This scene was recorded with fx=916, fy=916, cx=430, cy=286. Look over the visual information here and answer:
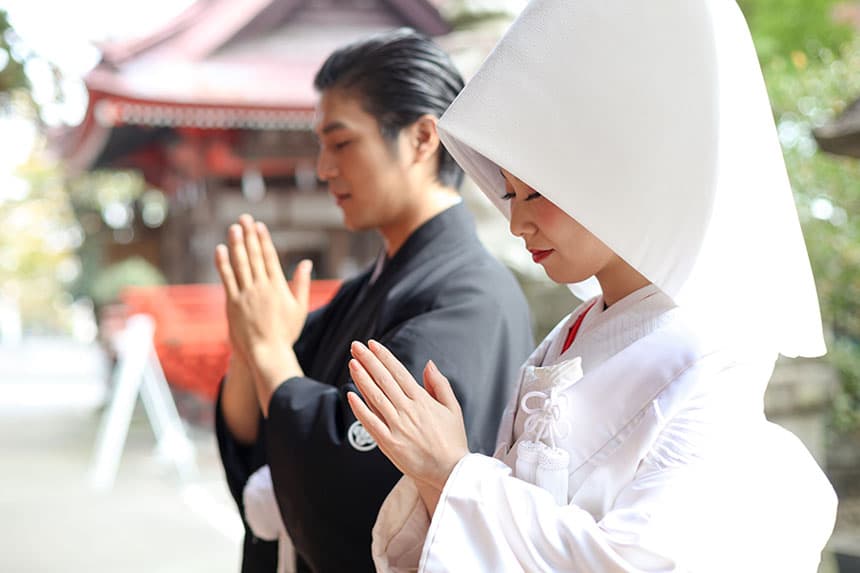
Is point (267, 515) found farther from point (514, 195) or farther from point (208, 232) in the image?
point (208, 232)

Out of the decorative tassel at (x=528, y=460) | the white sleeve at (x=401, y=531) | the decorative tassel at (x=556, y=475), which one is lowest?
the white sleeve at (x=401, y=531)

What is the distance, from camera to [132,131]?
31.8 ft

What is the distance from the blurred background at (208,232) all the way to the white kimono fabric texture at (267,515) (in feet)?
3.01

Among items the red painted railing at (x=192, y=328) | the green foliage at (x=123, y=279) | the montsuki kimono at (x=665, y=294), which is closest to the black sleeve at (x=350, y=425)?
the montsuki kimono at (x=665, y=294)

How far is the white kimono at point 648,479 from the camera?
814 millimetres

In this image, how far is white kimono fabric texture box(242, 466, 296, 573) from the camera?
4.84 ft

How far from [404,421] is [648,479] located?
24cm

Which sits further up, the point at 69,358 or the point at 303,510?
the point at 303,510

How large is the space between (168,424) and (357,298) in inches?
194

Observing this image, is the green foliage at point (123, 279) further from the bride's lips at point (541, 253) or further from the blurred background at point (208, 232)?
the bride's lips at point (541, 253)

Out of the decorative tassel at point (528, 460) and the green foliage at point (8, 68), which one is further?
the green foliage at point (8, 68)

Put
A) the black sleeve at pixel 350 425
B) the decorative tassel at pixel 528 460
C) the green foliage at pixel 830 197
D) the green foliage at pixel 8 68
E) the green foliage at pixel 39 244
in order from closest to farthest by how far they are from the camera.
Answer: the decorative tassel at pixel 528 460 → the black sleeve at pixel 350 425 → the green foliage at pixel 8 68 → the green foliage at pixel 830 197 → the green foliage at pixel 39 244

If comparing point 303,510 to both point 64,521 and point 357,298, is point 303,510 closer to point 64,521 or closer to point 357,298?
point 357,298

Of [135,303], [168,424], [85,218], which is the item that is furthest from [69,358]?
[168,424]
